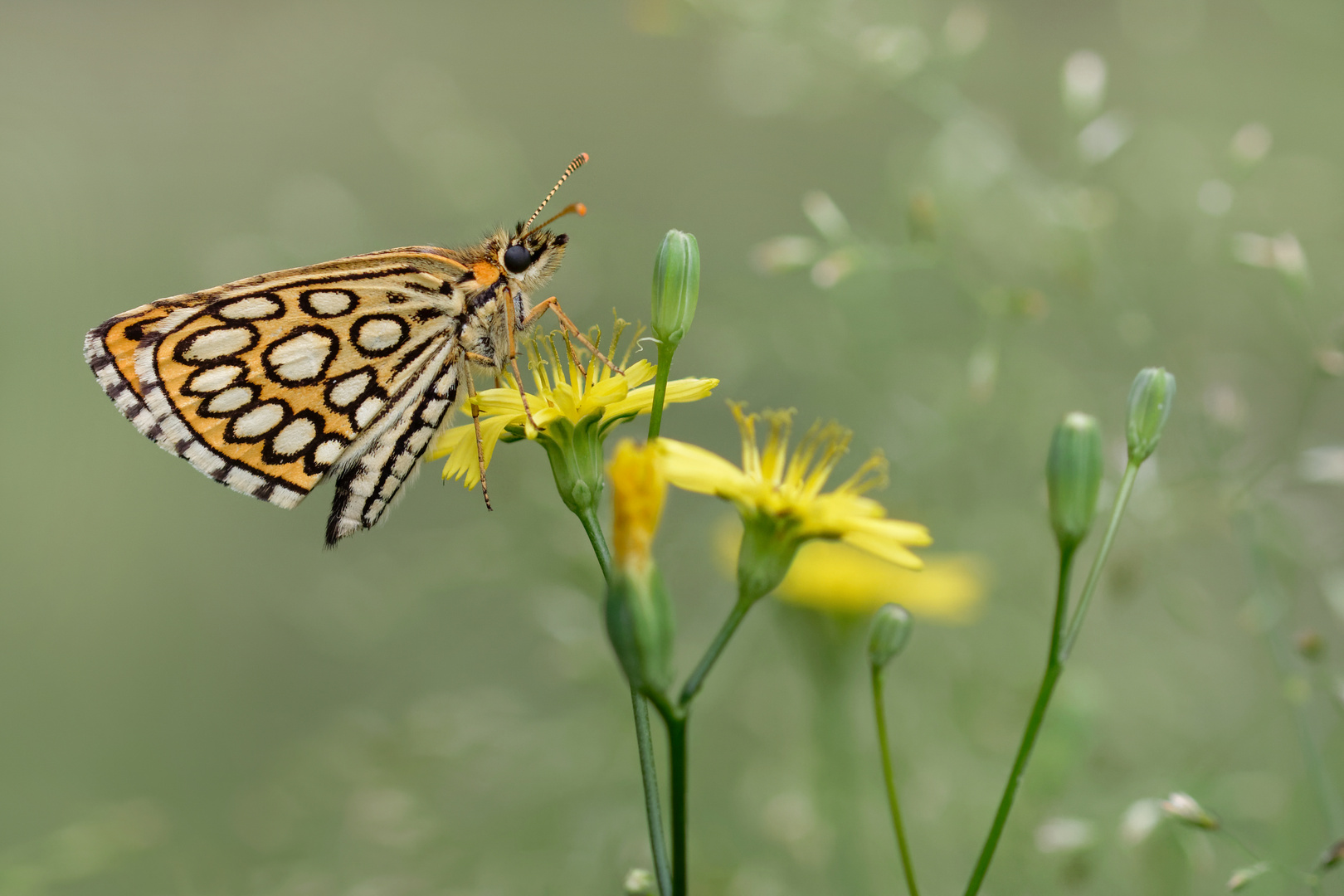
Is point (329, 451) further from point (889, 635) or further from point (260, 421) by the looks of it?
point (889, 635)

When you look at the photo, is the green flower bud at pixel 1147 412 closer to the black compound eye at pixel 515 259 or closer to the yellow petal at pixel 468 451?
the yellow petal at pixel 468 451

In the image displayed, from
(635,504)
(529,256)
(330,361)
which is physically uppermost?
(529,256)

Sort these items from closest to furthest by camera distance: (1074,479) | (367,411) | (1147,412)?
(1074,479), (1147,412), (367,411)

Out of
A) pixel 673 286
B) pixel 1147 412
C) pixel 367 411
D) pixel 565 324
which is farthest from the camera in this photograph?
pixel 367 411

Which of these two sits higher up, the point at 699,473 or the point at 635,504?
the point at 699,473

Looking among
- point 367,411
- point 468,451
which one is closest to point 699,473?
point 468,451

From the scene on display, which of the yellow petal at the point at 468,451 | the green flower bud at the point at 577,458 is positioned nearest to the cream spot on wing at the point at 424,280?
the yellow petal at the point at 468,451

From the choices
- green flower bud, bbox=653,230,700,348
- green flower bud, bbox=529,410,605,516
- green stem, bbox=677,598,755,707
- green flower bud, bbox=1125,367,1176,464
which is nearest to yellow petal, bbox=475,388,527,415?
green flower bud, bbox=529,410,605,516

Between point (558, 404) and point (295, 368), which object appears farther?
point (295, 368)

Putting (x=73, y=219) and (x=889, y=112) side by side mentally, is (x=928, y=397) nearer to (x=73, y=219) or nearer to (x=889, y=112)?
(x=889, y=112)

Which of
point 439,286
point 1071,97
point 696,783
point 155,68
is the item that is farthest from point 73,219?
point 1071,97
